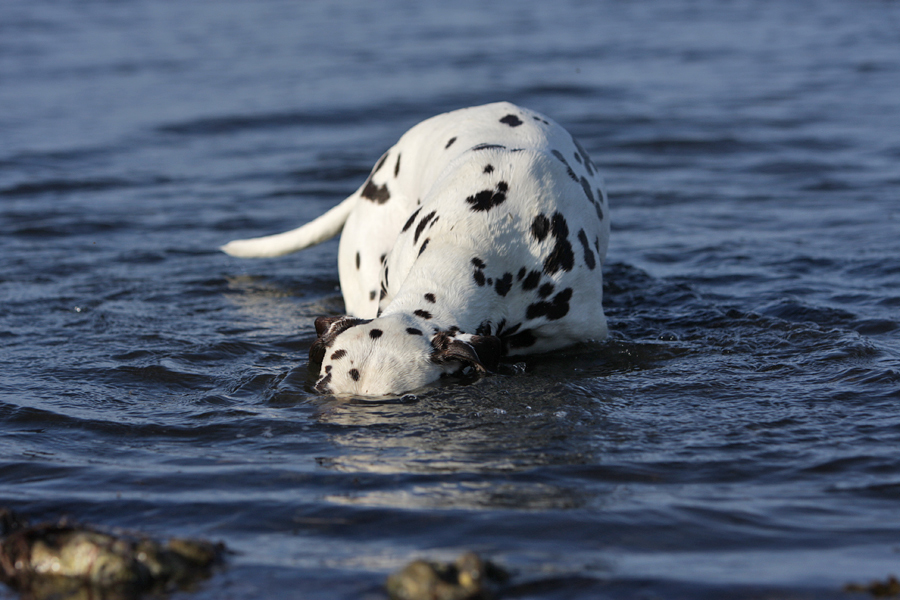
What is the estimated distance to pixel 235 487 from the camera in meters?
4.46

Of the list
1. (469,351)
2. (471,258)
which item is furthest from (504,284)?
(469,351)

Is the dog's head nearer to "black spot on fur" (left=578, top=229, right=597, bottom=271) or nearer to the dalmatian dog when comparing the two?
the dalmatian dog

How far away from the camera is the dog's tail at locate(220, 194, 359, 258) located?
7.86m

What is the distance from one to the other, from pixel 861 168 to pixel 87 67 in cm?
1413

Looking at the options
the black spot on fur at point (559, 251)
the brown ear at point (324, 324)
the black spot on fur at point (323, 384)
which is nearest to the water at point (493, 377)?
the black spot on fur at point (323, 384)

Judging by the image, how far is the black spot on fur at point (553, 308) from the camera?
598 centimetres

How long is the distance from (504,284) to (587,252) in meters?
0.68

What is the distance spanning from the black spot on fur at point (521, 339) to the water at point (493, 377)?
0.52 ft

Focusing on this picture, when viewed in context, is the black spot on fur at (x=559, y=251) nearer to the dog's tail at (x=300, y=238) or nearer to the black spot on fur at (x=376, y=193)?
the black spot on fur at (x=376, y=193)

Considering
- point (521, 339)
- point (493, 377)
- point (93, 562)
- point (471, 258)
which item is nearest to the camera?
point (93, 562)

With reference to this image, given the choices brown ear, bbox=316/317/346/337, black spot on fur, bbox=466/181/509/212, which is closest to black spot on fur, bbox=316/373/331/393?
brown ear, bbox=316/317/346/337

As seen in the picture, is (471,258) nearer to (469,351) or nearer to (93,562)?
(469,351)

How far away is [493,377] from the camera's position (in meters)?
5.62

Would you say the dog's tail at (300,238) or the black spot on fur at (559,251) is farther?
the dog's tail at (300,238)
